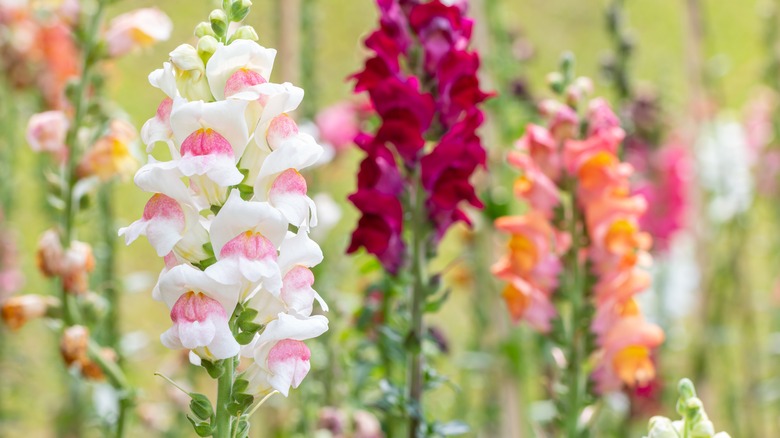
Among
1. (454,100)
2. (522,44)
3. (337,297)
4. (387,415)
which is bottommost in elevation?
(387,415)

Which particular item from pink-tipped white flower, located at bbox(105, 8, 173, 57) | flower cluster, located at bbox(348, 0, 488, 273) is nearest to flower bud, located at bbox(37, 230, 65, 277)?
pink-tipped white flower, located at bbox(105, 8, 173, 57)

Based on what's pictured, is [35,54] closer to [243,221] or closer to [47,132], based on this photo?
[47,132]

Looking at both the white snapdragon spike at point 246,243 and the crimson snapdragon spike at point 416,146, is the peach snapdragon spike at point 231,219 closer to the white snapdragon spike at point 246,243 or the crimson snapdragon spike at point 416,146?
the white snapdragon spike at point 246,243

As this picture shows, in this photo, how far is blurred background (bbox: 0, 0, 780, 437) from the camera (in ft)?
4.83

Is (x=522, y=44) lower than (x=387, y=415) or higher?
higher

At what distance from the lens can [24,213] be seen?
3.09 meters

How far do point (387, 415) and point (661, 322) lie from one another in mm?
1059

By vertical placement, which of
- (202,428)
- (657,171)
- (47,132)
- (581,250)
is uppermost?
(657,171)

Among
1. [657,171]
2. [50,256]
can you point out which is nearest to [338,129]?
[657,171]

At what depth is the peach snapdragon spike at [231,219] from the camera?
65 cm

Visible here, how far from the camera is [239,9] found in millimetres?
698

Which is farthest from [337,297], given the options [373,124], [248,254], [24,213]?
[24,213]

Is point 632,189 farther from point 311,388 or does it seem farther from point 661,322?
point 311,388

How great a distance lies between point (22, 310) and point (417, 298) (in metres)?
0.44
